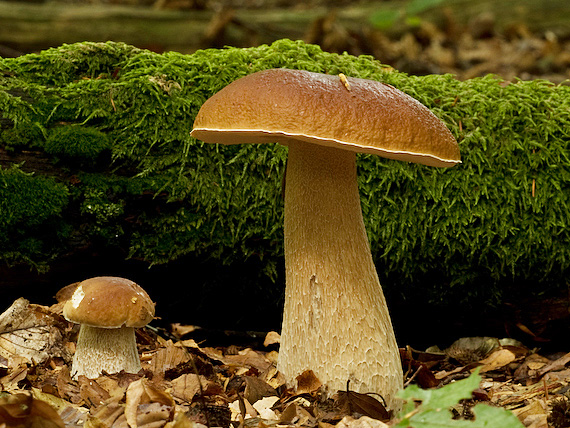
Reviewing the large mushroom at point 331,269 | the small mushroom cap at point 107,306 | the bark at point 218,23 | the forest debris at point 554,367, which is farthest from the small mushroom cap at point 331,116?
the bark at point 218,23

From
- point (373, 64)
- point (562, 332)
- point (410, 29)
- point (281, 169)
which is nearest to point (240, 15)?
point (410, 29)

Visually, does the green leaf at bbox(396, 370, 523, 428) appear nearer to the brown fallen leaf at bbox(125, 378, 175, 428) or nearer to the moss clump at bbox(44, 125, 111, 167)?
the brown fallen leaf at bbox(125, 378, 175, 428)

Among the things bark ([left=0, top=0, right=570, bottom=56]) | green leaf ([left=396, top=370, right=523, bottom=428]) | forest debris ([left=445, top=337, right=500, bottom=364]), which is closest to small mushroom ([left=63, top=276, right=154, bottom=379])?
green leaf ([left=396, top=370, right=523, bottom=428])

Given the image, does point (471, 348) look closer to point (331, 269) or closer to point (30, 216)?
point (331, 269)

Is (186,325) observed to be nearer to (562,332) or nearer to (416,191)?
(416,191)

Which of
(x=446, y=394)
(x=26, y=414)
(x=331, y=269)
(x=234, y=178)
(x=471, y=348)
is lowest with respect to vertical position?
(x=471, y=348)

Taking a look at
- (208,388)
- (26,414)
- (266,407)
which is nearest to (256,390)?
(266,407)

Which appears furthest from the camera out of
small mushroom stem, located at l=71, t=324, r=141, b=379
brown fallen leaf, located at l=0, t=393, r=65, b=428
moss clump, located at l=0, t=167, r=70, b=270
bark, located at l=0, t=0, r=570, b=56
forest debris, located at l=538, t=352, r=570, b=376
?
bark, located at l=0, t=0, r=570, b=56
